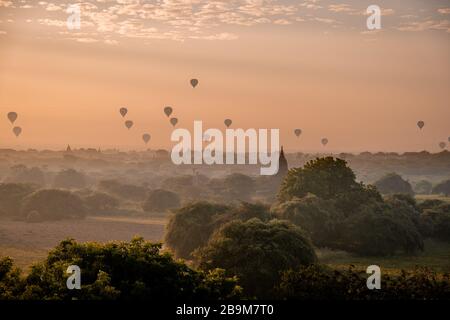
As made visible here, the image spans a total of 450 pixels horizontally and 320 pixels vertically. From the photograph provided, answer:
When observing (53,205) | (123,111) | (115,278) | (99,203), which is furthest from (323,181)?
(123,111)

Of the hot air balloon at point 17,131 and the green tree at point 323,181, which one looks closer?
the green tree at point 323,181

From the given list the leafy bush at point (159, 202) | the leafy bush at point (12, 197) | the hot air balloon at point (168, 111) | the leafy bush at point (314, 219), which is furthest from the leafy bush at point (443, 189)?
the leafy bush at point (12, 197)

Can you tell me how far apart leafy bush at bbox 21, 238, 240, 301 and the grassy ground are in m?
23.4

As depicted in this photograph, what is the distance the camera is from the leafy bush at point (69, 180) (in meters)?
140

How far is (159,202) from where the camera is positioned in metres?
93.4

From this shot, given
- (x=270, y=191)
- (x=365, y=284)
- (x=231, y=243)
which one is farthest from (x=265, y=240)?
(x=270, y=191)

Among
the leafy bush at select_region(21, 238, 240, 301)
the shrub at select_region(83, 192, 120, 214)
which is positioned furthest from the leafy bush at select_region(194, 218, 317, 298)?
the shrub at select_region(83, 192, 120, 214)

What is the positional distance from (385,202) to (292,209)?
11.5m

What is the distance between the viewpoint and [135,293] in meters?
18.0

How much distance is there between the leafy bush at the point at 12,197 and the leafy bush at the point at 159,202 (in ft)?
66.6

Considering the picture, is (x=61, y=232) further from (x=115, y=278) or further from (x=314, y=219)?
(x=115, y=278)

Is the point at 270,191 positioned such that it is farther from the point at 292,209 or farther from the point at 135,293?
the point at 135,293

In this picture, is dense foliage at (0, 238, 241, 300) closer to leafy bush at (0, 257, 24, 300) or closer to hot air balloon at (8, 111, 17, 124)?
leafy bush at (0, 257, 24, 300)

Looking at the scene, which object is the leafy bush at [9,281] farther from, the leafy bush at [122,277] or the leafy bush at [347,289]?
the leafy bush at [347,289]
